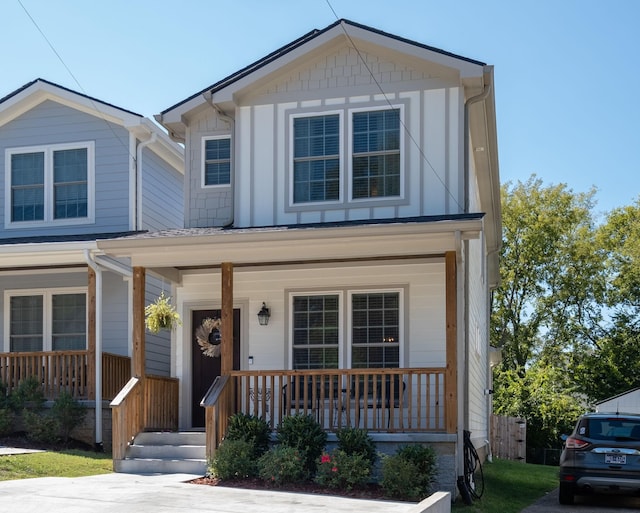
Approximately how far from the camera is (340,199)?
14.4 metres

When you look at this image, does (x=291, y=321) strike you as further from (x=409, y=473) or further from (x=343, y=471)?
(x=409, y=473)

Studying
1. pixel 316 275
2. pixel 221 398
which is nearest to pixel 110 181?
pixel 316 275

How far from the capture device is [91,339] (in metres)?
16.1

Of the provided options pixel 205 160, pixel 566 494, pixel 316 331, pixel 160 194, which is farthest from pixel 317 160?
pixel 566 494

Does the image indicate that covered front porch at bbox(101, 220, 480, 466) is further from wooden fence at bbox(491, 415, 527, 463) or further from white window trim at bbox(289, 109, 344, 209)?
wooden fence at bbox(491, 415, 527, 463)

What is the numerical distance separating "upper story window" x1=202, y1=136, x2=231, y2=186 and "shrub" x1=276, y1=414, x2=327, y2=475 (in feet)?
16.3

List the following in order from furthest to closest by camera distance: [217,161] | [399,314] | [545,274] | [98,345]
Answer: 1. [545,274]
2. [217,161]
3. [98,345]
4. [399,314]

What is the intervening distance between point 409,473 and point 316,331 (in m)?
3.92

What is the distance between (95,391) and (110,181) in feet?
14.1

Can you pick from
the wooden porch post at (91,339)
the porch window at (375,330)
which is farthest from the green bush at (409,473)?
the wooden porch post at (91,339)

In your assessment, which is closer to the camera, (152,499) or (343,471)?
(152,499)

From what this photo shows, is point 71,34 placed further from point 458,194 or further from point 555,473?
point 555,473

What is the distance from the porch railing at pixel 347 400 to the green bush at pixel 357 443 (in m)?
0.33

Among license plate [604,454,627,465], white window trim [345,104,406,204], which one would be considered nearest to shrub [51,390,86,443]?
white window trim [345,104,406,204]
